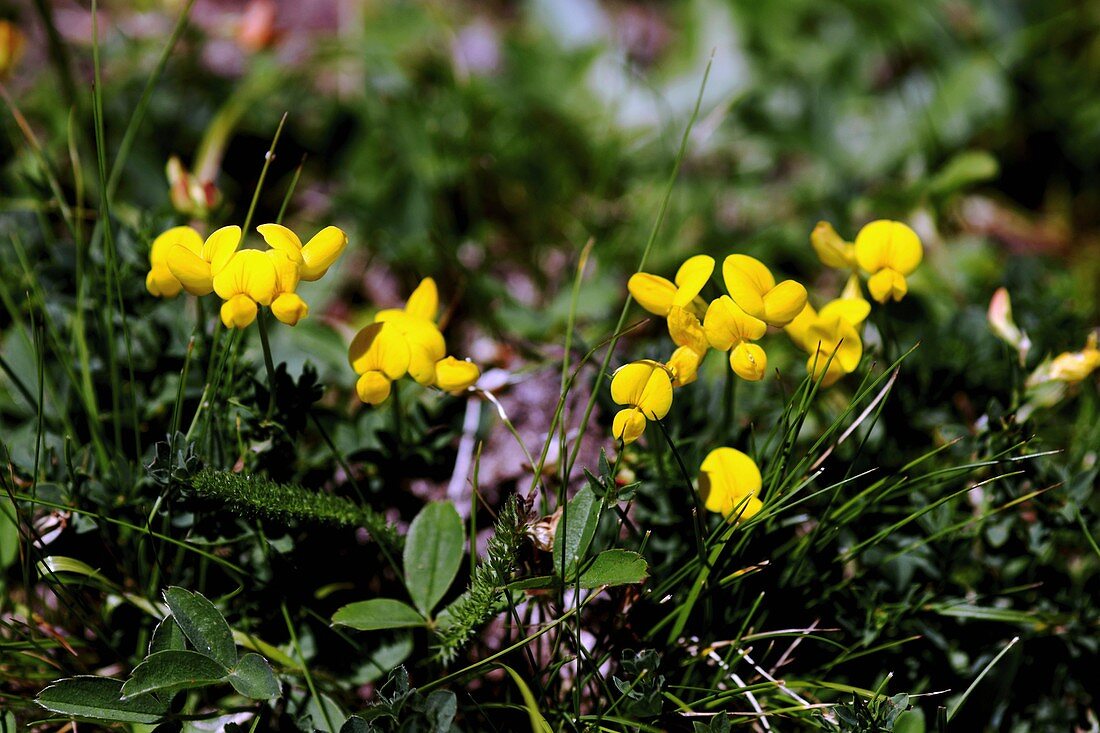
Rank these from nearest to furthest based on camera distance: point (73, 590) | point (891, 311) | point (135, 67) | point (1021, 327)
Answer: point (73, 590)
point (1021, 327)
point (891, 311)
point (135, 67)

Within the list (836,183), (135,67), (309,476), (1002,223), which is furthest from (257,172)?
(1002,223)

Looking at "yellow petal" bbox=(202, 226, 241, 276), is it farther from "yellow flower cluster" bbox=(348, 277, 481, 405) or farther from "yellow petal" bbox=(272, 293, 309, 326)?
"yellow flower cluster" bbox=(348, 277, 481, 405)

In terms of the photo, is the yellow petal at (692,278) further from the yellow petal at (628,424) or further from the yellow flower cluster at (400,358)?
the yellow flower cluster at (400,358)

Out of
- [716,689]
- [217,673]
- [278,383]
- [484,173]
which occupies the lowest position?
[716,689]

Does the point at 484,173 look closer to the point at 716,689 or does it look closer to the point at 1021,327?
the point at 1021,327

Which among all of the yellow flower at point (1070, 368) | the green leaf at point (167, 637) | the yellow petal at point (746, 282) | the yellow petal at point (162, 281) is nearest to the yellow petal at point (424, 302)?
the yellow petal at point (162, 281)

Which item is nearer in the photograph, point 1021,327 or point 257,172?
point 1021,327

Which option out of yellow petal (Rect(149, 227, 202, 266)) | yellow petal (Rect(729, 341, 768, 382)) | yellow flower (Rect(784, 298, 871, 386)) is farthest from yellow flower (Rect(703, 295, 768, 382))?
yellow petal (Rect(149, 227, 202, 266))
